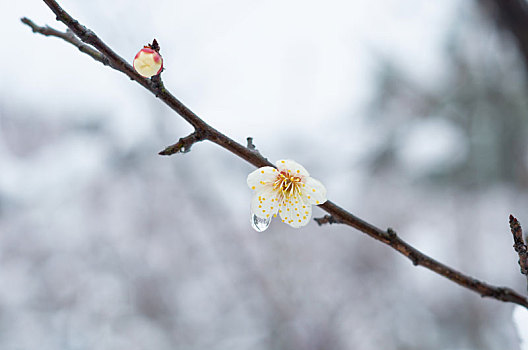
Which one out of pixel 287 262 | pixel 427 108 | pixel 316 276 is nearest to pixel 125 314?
pixel 287 262

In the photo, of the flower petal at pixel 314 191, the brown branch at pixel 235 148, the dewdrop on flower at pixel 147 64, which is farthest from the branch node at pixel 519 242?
the dewdrop on flower at pixel 147 64

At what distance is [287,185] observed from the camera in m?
0.78

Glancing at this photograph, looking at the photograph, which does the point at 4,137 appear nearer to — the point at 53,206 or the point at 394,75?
the point at 53,206

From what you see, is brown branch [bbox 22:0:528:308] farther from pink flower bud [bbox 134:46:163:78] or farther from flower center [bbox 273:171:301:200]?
flower center [bbox 273:171:301:200]

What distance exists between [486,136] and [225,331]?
2688 mm

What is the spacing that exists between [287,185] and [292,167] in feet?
0.18

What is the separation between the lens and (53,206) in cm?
318

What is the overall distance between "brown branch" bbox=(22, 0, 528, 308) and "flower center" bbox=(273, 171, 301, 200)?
0.16 metres

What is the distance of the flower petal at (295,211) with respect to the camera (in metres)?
0.75

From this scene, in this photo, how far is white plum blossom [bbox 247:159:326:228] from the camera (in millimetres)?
717

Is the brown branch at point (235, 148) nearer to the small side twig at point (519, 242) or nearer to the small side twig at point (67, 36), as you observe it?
the small side twig at point (67, 36)

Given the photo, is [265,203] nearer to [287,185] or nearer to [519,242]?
[287,185]

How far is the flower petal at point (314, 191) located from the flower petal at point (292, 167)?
17 mm

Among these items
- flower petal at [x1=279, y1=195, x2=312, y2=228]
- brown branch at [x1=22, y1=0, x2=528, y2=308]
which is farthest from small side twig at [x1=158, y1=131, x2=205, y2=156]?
flower petal at [x1=279, y1=195, x2=312, y2=228]
